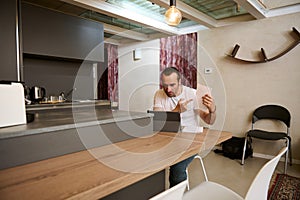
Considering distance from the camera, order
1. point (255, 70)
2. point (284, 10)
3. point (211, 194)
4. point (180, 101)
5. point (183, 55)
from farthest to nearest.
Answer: point (183, 55)
point (255, 70)
point (284, 10)
point (180, 101)
point (211, 194)

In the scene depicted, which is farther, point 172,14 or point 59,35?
point 59,35

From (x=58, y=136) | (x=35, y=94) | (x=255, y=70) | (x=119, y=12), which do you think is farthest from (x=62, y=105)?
(x=255, y=70)

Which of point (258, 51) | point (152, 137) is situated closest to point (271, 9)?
point (258, 51)

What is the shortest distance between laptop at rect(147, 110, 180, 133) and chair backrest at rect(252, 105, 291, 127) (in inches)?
94.2

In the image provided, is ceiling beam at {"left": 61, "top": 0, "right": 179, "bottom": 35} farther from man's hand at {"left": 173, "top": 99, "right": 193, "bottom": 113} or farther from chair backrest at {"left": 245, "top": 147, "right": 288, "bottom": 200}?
chair backrest at {"left": 245, "top": 147, "right": 288, "bottom": 200}

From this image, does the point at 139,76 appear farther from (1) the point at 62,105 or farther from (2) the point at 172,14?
(2) the point at 172,14

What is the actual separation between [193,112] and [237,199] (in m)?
0.92

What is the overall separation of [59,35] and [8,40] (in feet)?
2.75

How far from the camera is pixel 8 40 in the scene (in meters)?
2.08

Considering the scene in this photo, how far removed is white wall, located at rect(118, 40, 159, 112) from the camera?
4816mm

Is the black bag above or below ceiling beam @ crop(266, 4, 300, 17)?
below

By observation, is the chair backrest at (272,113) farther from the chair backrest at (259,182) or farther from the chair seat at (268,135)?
the chair backrest at (259,182)

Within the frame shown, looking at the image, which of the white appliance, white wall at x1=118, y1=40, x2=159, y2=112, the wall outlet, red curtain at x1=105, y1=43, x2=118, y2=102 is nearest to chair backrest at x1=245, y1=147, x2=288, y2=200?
the white appliance

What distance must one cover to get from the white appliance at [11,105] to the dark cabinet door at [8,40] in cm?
128
